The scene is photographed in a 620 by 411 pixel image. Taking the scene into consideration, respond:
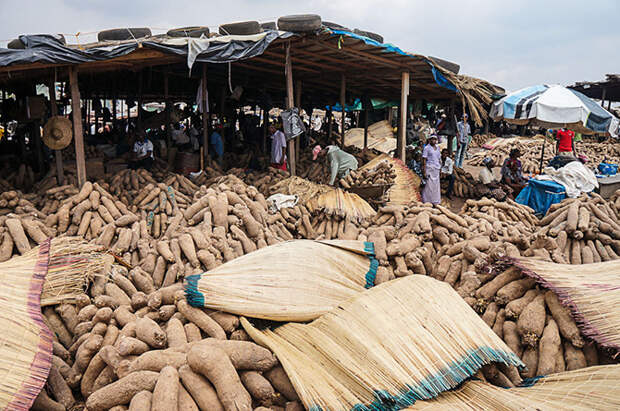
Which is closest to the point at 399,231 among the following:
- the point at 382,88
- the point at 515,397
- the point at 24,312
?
the point at 515,397

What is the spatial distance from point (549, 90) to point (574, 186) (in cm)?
276

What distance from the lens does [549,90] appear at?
406 inches

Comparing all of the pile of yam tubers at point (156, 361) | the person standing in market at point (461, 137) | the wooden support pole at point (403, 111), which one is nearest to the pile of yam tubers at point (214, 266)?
the pile of yam tubers at point (156, 361)

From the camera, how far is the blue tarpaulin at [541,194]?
889cm

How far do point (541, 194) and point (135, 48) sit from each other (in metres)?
8.66

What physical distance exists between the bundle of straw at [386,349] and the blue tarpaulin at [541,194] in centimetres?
695

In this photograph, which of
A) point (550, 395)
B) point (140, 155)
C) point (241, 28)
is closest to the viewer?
point (550, 395)

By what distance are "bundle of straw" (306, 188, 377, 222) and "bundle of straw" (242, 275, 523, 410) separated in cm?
331

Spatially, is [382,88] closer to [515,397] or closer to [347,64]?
[347,64]

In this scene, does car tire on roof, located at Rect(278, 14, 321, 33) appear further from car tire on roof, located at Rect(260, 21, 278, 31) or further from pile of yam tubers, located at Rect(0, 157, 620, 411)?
pile of yam tubers, located at Rect(0, 157, 620, 411)

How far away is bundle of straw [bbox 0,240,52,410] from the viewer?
2.59 metres

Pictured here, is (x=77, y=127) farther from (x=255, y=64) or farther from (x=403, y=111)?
(x=403, y=111)

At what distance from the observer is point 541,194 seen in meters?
9.21

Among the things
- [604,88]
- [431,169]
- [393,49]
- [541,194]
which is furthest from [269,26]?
[604,88]
